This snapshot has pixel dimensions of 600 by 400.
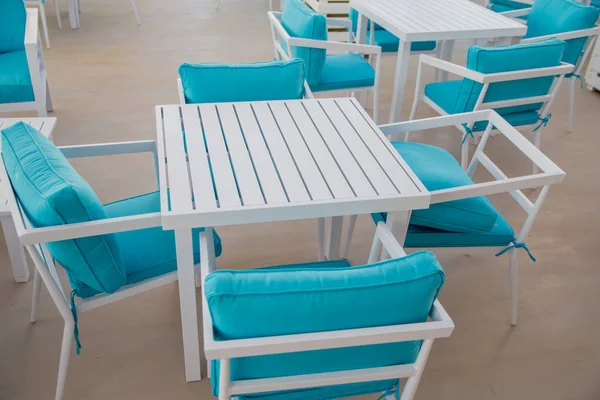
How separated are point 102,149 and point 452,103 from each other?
1681 mm

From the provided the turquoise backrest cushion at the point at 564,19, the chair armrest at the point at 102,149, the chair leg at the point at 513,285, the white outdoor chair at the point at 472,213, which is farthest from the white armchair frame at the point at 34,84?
the turquoise backrest cushion at the point at 564,19

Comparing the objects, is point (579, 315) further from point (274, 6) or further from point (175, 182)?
point (274, 6)

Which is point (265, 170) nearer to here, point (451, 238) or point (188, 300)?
point (188, 300)

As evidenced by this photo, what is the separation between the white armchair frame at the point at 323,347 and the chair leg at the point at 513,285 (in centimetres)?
86

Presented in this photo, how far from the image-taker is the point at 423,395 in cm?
183

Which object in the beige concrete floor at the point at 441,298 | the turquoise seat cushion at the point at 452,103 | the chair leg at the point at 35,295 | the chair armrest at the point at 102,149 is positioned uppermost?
the chair armrest at the point at 102,149

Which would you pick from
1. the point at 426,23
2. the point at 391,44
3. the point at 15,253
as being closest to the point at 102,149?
the point at 15,253

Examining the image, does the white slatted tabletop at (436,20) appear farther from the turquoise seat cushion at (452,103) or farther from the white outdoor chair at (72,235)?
the white outdoor chair at (72,235)

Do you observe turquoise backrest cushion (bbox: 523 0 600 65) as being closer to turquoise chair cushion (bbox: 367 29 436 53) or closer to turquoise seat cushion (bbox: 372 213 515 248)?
turquoise chair cushion (bbox: 367 29 436 53)

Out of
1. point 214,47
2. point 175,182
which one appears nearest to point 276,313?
Answer: point 175,182

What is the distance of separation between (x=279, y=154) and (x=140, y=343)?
0.84m

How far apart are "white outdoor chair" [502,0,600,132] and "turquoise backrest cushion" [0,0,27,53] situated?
8.86 ft

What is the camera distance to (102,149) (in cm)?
191

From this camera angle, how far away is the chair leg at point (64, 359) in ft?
5.27
